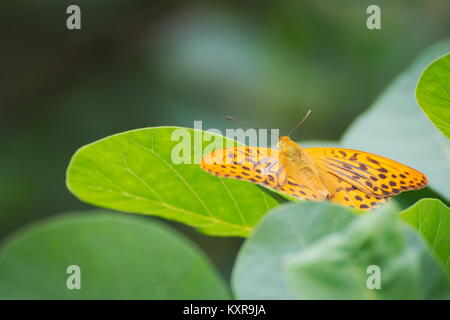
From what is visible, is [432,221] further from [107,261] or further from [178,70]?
[178,70]

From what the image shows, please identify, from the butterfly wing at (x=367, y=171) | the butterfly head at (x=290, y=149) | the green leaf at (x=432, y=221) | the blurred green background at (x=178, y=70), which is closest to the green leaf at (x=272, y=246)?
the green leaf at (x=432, y=221)

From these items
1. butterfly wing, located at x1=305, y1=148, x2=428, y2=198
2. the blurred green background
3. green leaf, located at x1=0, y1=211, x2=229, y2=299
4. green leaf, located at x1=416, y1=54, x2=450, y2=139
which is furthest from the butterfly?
the blurred green background

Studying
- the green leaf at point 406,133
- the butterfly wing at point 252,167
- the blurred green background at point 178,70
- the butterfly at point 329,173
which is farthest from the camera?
the blurred green background at point 178,70

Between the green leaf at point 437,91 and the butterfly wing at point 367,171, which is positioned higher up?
the green leaf at point 437,91

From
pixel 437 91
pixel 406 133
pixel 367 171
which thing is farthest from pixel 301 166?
pixel 437 91

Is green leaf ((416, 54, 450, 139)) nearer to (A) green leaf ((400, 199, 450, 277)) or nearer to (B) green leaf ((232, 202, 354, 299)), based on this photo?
(A) green leaf ((400, 199, 450, 277))

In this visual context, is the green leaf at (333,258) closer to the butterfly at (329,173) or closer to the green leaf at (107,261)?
the green leaf at (107,261)
